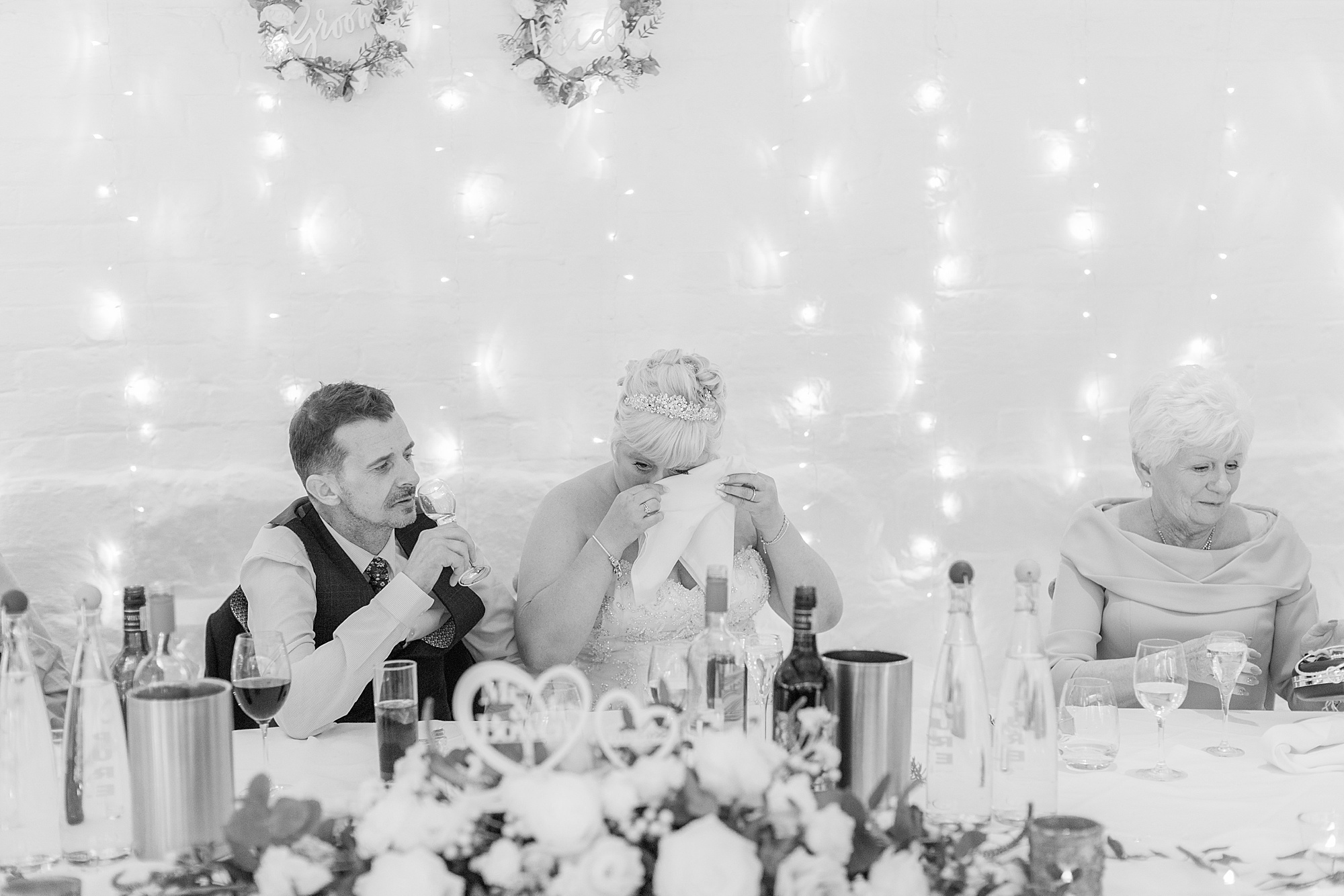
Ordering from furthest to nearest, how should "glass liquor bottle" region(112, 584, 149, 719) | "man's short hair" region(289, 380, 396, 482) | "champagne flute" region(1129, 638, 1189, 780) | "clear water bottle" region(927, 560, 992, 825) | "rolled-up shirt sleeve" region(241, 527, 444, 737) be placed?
"man's short hair" region(289, 380, 396, 482) < "rolled-up shirt sleeve" region(241, 527, 444, 737) < "champagne flute" region(1129, 638, 1189, 780) < "glass liquor bottle" region(112, 584, 149, 719) < "clear water bottle" region(927, 560, 992, 825)

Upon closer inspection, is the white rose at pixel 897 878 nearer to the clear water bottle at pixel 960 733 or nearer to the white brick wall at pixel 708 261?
the clear water bottle at pixel 960 733

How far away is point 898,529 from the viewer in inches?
140

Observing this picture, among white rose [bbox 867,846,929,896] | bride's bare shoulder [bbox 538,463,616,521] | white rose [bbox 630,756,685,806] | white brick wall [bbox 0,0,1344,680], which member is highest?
white brick wall [bbox 0,0,1344,680]

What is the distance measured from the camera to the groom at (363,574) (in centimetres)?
230

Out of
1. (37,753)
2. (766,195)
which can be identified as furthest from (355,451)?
(766,195)

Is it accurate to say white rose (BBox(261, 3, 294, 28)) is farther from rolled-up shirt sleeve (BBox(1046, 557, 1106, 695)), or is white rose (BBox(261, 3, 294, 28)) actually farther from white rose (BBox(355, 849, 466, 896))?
white rose (BBox(355, 849, 466, 896))

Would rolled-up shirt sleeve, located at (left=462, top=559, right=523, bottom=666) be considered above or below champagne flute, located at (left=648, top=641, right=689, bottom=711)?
below

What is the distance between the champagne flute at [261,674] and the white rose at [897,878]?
0.94 meters

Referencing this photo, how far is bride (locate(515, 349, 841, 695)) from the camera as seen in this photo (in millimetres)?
2645

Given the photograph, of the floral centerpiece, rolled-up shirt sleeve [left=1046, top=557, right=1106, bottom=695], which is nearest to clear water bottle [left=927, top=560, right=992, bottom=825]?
the floral centerpiece

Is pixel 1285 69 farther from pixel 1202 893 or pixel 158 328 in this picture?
pixel 158 328

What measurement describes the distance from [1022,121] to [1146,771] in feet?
7.37

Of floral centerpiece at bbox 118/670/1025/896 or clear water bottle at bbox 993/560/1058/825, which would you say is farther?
clear water bottle at bbox 993/560/1058/825

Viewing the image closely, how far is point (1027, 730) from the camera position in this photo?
1.52 metres
